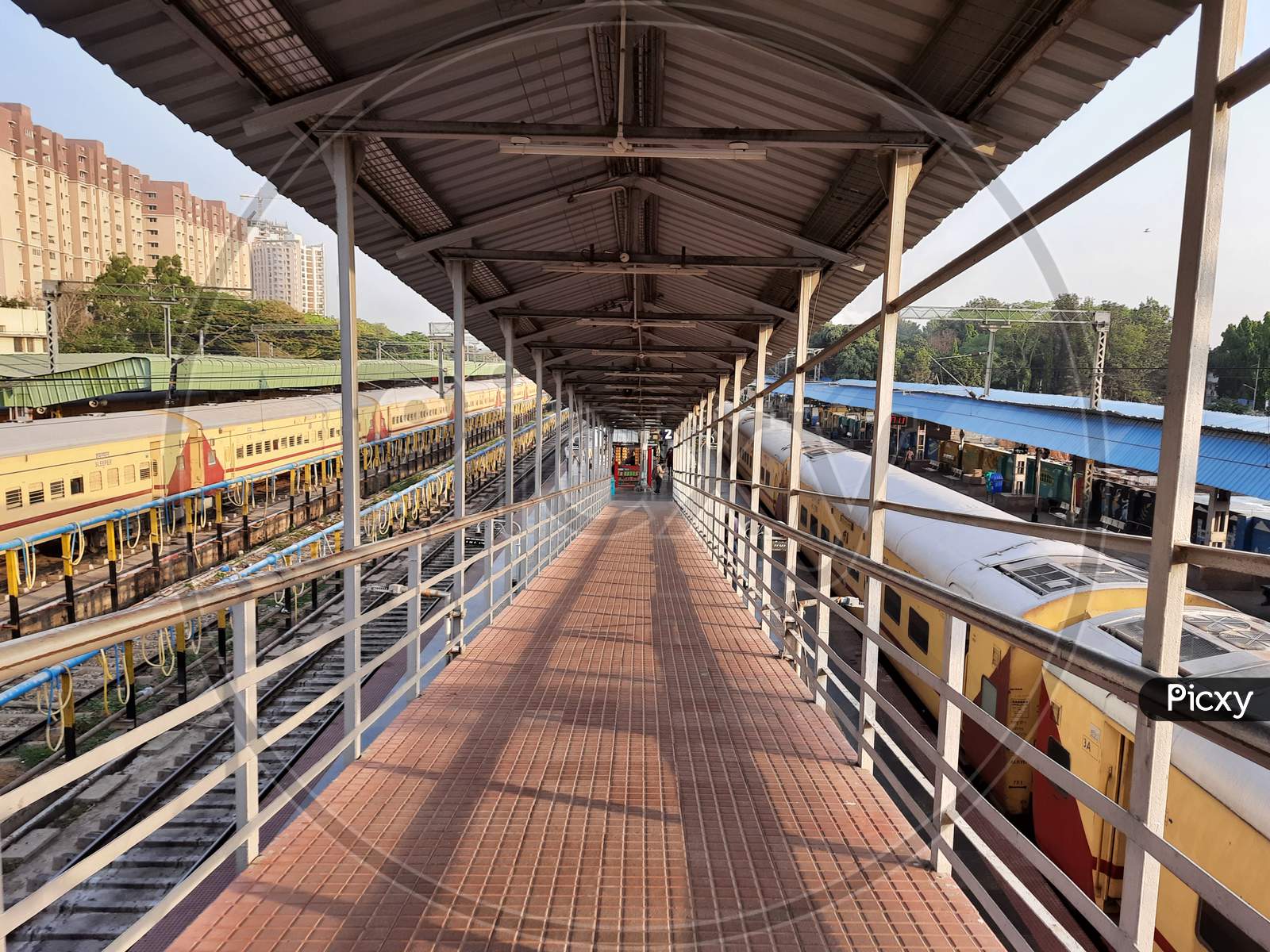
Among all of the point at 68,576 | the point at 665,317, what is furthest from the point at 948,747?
the point at 68,576

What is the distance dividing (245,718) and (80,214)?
75.9 metres

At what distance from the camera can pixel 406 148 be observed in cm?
459

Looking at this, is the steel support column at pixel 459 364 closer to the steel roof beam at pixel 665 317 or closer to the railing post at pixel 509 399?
the railing post at pixel 509 399

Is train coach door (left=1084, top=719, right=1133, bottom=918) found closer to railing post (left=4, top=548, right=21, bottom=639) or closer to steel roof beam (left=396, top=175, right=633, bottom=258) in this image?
steel roof beam (left=396, top=175, right=633, bottom=258)

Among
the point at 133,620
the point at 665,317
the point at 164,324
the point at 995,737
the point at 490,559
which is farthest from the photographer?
the point at 164,324

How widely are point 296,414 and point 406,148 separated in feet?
54.3

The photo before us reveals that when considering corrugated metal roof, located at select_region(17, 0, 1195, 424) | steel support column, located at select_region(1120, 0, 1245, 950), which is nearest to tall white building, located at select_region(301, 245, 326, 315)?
corrugated metal roof, located at select_region(17, 0, 1195, 424)

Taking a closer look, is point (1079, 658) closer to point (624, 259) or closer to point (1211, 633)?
point (1211, 633)

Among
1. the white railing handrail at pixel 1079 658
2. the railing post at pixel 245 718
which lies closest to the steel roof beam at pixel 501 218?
the white railing handrail at pixel 1079 658

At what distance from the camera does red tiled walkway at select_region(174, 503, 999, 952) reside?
6.98 feet

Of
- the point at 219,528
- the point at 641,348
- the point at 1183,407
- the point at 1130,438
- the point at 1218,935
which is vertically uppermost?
the point at 641,348

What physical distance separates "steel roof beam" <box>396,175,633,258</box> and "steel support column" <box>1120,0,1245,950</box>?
4523 millimetres

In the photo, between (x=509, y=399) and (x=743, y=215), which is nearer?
(x=743, y=215)

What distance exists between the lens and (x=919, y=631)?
7.86 metres
